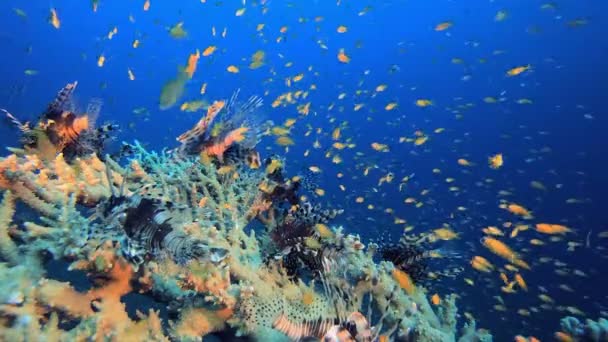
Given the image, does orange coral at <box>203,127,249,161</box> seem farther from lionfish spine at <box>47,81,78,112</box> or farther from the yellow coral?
the yellow coral

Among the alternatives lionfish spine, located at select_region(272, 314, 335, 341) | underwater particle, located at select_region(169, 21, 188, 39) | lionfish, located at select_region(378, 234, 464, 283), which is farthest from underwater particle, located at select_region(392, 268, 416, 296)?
underwater particle, located at select_region(169, 21, 188, 39)

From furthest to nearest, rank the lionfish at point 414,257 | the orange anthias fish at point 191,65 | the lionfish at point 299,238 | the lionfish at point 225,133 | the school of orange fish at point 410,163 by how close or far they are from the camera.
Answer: the school of orange fish at point 410,163 → the orange anthias fish at point 191,65 → the lionfish at point 225,133 → the lionfish at point 414,257 → the lionfish at point 299,238

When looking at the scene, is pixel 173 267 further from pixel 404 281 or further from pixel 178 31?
pixel 178 31

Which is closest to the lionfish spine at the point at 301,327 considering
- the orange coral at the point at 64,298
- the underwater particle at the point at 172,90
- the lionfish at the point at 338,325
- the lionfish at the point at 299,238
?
the lionfish at the point at 338,325

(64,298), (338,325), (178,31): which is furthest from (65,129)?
(178,31)

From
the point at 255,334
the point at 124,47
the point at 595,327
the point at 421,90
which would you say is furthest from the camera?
the point at 124,47

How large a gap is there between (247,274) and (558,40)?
230 ft

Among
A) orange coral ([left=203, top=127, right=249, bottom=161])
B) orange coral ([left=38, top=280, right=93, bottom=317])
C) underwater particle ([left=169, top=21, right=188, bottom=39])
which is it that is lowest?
orange coral ([left=203, top=127, right=249, bottom=161])

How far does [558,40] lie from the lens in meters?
58.4

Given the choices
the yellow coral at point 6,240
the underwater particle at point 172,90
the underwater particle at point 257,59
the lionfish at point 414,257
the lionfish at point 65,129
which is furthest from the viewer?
the underwater particle at point 257,59

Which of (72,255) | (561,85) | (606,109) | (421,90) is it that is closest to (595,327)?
(72,255)

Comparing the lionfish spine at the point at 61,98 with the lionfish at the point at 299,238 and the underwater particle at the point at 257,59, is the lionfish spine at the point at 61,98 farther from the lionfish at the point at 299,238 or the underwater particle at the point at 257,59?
the underwater particle at the point at 257,59

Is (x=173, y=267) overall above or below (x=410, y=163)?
above

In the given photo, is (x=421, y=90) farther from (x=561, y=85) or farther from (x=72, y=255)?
(x=72, y=255)
